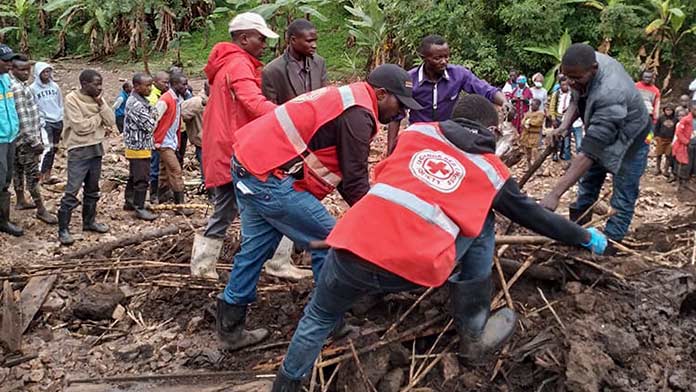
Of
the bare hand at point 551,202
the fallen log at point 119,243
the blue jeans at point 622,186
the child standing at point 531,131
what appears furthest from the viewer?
the child standing at point 531,131

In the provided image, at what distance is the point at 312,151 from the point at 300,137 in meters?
0.12

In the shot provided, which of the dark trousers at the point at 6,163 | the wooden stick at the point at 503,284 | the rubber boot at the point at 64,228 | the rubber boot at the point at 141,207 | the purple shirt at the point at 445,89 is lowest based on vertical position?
the rubber boot at the point at 141,207

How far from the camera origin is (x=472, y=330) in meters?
3.60

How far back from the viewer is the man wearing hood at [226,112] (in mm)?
4734

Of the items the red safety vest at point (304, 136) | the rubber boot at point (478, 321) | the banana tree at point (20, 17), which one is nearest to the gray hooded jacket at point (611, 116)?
the rubber boot at point (478, 321)

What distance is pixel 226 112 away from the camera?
16.0ft

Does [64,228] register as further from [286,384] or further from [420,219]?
[420,219]

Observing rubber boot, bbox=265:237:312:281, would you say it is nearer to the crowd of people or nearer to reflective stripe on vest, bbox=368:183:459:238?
the crowd of people

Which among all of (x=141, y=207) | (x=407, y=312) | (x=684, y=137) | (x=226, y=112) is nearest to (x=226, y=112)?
(x=226, y=112)

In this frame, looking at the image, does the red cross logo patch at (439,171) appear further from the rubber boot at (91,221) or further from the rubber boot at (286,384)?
the rubber boot at (91,221)

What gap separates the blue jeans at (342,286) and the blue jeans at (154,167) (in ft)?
19.5

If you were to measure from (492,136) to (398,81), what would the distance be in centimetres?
76

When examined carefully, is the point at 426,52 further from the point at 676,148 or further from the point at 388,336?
the point at 676,148

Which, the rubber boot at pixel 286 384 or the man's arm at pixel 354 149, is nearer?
the rubber boot at pixel 286 384
